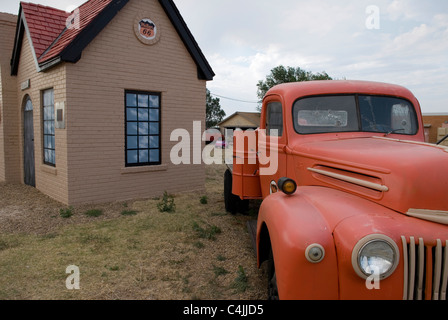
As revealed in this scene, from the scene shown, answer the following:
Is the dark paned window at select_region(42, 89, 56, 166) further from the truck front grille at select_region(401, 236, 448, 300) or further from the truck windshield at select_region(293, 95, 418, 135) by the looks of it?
the truck front grille at select_region(401, 236, 448, 300)

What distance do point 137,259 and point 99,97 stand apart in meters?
4.14

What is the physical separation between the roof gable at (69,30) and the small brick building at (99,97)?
2 centimetres

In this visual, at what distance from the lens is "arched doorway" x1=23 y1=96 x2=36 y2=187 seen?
29.6ft

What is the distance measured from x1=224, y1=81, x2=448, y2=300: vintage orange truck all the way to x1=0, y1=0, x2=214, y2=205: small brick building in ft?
16.1

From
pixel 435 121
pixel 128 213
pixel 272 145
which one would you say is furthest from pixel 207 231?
pixel 435 121

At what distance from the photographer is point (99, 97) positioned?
23.5 ft

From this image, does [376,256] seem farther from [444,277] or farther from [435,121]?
[435,121]

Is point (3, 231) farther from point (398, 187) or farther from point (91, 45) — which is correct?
point (398, 187)

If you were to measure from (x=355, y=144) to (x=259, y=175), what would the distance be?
2115 millimetres

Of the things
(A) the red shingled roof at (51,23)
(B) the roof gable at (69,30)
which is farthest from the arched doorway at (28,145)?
(A) the red shingled roof at (51,23)

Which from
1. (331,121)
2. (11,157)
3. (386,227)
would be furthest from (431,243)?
(11,157)

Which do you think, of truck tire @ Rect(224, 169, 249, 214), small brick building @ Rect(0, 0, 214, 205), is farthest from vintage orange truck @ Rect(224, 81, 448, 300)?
small brick building @ Rect(0, 0, 214, 205)

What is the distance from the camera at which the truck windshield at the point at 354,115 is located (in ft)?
12.2

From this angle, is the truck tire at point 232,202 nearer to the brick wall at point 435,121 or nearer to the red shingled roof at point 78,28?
the red shingled roof at point 78,28
